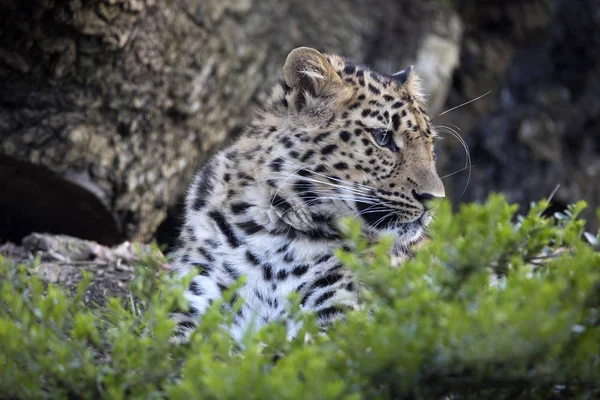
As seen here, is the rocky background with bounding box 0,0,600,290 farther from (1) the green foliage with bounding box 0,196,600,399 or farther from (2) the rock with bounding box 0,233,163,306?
(1) the green foliage with bounding box 0,196,600,399

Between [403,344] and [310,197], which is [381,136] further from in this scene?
[403,344]

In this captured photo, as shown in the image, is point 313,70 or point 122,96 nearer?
point 313,70

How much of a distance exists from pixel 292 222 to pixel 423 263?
1884 mm

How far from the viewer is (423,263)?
328 cm

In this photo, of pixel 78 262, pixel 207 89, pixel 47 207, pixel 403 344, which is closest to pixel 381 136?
pixel 403 344

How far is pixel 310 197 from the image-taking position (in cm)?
502

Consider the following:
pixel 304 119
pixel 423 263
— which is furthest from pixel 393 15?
pixel 423 263

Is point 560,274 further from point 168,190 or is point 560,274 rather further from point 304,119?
point 168,190

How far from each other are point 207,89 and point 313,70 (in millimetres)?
2976

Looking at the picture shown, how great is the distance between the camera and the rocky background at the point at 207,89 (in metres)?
6.68

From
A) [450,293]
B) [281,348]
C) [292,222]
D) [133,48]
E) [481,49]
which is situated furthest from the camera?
[481,49]

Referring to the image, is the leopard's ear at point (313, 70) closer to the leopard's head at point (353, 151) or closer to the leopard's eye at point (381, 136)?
the leopard's head at point (353, 151)

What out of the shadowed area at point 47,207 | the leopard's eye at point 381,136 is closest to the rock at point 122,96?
the shadowed area at point 47,207

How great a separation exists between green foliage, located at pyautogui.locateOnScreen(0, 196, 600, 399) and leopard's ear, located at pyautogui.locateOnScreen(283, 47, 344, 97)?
1956 millimetres
